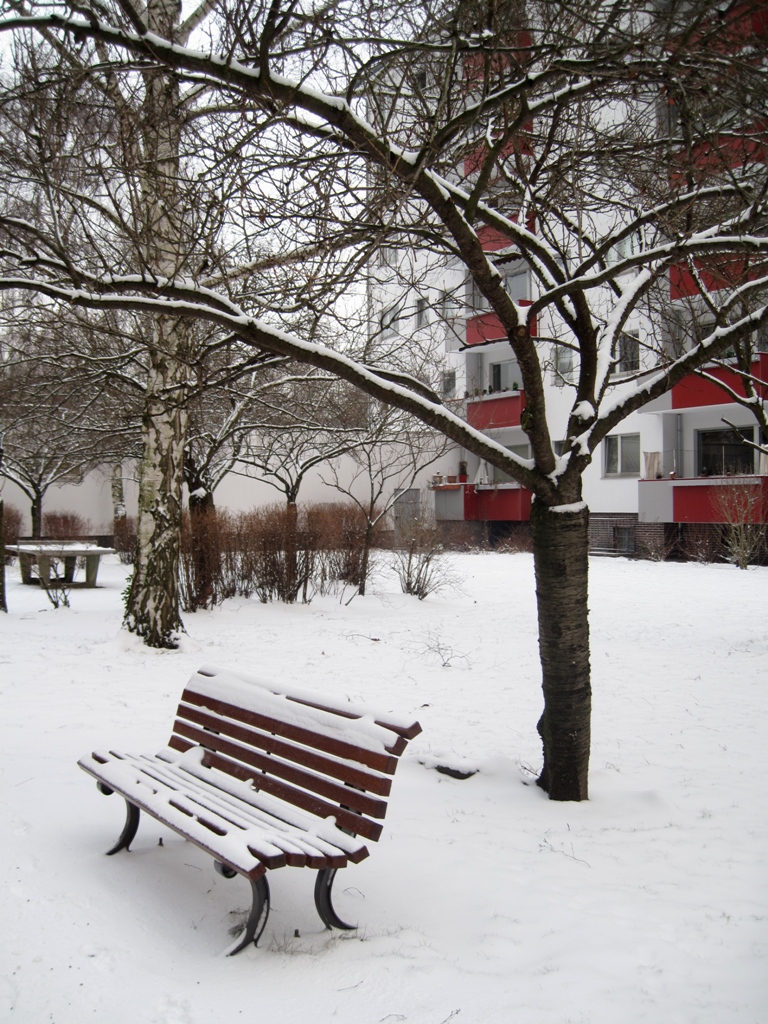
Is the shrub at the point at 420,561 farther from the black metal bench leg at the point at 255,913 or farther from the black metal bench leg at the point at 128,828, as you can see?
the black metal bench leg at the point at 255,913

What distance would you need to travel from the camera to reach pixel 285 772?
11.7 feet

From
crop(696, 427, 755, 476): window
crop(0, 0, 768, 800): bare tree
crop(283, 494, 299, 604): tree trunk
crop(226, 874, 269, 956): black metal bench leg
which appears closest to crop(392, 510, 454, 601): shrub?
crop(283, 494, 299, 604): tree trunk

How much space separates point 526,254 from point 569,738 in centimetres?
310

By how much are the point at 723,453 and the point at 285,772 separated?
21.2 metres

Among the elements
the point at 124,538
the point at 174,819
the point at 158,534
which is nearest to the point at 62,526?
the point at 124,538

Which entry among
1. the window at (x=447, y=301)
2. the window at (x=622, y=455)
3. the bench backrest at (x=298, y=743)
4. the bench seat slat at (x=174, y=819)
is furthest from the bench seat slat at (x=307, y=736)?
the window at (x=622, y=455)

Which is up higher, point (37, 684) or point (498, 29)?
point (498, 29)

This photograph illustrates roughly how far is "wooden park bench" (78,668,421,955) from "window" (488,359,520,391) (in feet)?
84.7

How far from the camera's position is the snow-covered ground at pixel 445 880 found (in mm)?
2648

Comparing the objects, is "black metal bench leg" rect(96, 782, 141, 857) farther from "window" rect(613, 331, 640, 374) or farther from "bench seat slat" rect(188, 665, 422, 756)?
"window" rect(613, 331, 640, 374)

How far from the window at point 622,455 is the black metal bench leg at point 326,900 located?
22509mm

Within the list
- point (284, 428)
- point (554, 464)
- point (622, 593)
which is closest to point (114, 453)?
point (284, 428)

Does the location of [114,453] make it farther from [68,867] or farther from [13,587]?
[68,867]

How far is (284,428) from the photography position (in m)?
14.5
